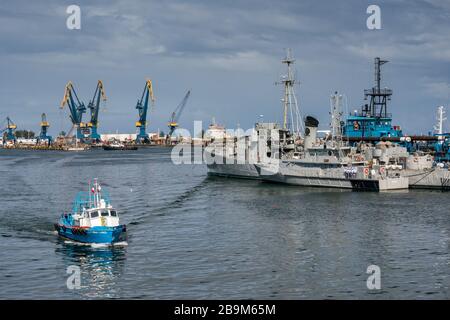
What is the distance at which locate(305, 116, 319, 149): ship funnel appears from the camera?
90.4 metres

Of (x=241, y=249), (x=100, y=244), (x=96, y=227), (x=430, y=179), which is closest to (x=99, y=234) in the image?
(x=96, y=227)

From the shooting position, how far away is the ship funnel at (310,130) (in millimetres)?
90375

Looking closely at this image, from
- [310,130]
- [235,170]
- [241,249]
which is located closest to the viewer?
[241,249]

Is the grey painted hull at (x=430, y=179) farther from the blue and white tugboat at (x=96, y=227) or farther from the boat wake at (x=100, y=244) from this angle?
the blue and white tugboat at (x=96, y=227)

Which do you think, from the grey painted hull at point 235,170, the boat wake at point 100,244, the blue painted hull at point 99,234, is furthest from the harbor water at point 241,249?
the grey painted hull at point 235,170

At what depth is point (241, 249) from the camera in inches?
1683

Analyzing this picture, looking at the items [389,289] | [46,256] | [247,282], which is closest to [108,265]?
[46,256]

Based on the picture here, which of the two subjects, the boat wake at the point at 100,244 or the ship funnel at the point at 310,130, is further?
the ship funnel at the point at 310,130

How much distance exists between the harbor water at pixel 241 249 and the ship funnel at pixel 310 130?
17.1m

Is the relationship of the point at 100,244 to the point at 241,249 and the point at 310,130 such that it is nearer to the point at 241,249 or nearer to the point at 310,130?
the point at 241,249

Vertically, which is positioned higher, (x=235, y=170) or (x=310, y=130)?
(x=310, y=130)

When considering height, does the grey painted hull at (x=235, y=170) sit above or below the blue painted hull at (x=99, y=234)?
above

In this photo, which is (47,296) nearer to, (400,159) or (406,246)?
(406,246)

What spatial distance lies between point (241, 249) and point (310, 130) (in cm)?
5188
